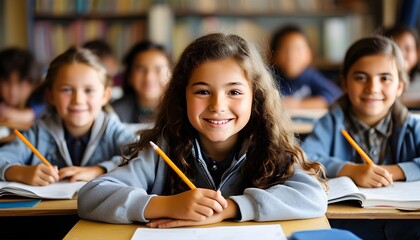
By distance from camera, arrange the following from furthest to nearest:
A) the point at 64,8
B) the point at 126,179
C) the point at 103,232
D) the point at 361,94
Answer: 1. the point at 64,8
2. the point at 361,94
3. the point at 126,179
4. the point at 103,232

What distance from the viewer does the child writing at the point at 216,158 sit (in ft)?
4.23

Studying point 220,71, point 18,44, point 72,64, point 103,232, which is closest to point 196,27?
point 18,44

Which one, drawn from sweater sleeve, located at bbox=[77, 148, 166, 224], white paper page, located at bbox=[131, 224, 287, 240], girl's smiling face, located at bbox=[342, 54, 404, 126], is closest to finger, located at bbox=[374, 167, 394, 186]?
girl's smiling face, located at bbox=[342, 54, 404, 126]

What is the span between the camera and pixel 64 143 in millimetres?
2008

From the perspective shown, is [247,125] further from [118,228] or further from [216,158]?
[118,228]

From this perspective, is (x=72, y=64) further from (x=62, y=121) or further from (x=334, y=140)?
(x=334, y=140)

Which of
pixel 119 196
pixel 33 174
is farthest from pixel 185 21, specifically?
pixel 119 196

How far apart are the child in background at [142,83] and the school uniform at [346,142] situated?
4.05 feet

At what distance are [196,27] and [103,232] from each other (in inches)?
137

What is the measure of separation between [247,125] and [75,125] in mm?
751

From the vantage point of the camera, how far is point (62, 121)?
2078 millimetres

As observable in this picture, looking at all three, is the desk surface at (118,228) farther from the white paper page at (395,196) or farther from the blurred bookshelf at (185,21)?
the blurred bookshelf at (185,21)

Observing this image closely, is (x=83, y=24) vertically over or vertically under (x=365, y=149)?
over

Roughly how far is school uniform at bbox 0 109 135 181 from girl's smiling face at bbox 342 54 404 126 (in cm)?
81
